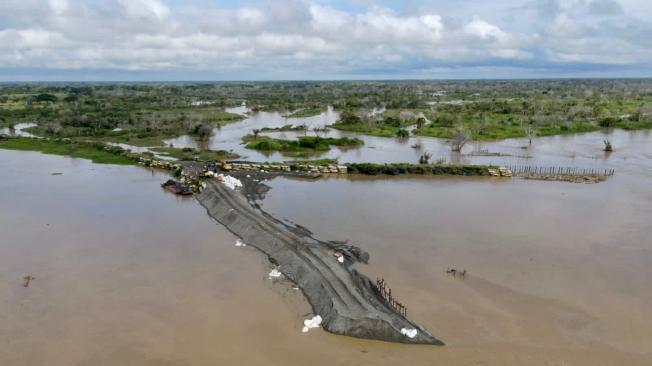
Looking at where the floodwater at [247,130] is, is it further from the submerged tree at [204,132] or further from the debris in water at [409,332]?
the debris in water at [409,332]

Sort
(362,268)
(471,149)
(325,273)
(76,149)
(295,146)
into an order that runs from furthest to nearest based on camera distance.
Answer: (471,149)
(295,146)
(76,149)
(362,268)
(325,273)

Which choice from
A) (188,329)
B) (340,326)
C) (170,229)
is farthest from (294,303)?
(170,229)

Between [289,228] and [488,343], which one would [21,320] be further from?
[488,343]

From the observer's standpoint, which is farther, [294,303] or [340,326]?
[294,303]

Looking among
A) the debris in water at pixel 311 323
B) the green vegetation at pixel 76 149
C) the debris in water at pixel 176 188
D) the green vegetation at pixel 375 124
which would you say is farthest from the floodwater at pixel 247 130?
the debris in water at pixel 311 323

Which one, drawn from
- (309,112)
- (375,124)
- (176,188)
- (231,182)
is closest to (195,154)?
(176,188)

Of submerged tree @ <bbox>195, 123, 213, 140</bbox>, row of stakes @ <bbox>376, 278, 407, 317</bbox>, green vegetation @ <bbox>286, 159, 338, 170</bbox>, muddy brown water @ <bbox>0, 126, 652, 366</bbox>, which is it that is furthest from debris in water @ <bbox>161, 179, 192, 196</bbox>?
submerged tree @ <bbox>195, 123, 213, 140</bbox>

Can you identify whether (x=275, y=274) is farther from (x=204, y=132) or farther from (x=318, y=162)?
(x=204, y=132)

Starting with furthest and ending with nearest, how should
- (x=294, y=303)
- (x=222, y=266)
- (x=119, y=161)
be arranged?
(x=119, y=161) < (x=222, y=266) < (x=294, y=303)
